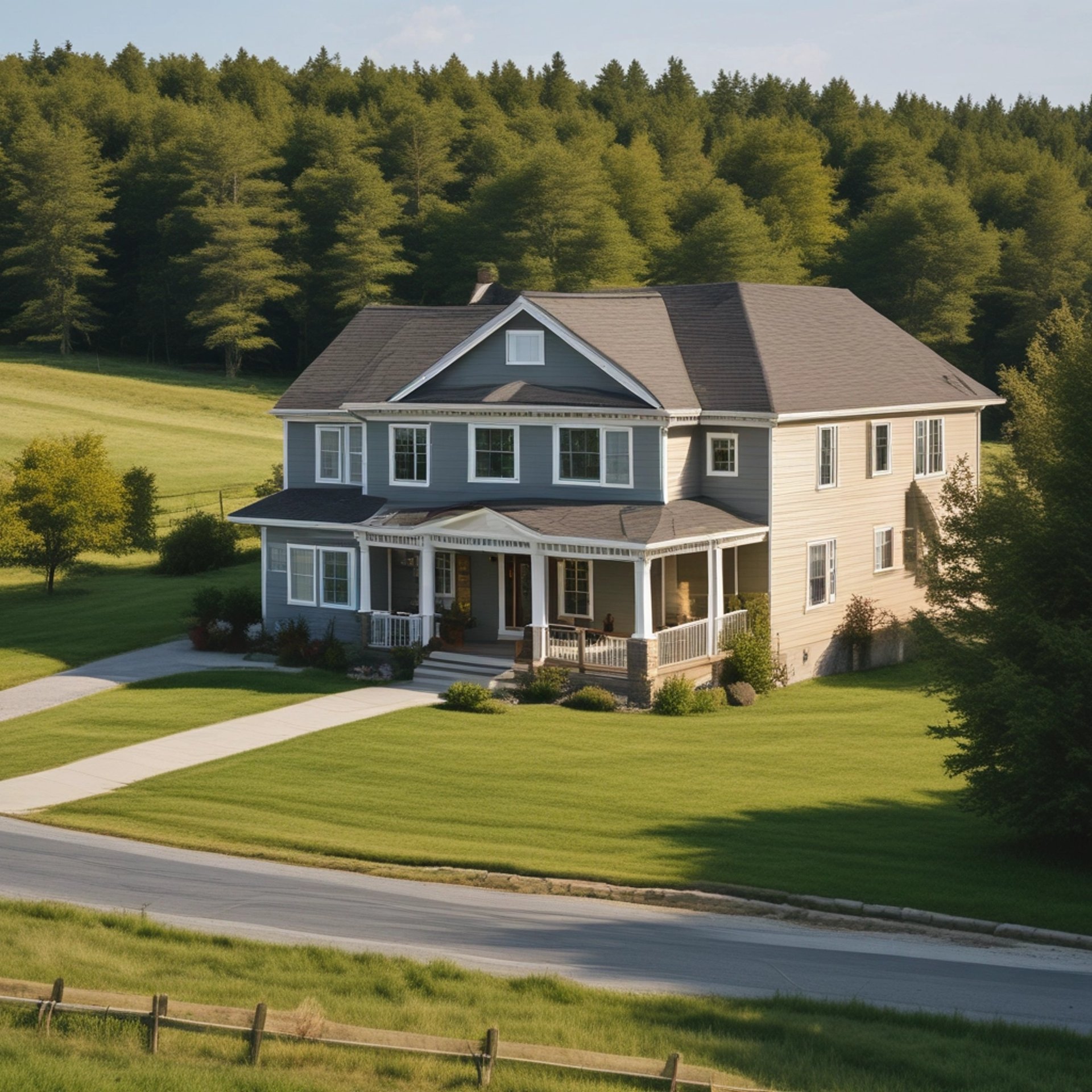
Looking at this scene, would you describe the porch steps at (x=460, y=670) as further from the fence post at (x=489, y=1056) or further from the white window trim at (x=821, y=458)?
the fence post at (x=489, y=1056)

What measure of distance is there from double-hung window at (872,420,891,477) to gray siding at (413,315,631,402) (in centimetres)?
766

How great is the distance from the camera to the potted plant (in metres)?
38.7

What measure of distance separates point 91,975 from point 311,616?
1018 inches

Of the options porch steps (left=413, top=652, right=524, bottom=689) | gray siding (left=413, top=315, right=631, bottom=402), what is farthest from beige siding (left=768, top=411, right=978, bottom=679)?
porch steps (left=413, top=652, right=524, bottom=689)

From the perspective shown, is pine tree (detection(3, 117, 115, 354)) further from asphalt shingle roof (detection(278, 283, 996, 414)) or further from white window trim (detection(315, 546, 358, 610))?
white window trim (detection(315, 546, 358, 610))

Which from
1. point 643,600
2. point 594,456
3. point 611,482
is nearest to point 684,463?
point 611,482

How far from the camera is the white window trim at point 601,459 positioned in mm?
37000

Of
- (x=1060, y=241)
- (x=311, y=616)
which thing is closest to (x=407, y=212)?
(x=1060, y=241)

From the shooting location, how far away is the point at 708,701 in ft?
112

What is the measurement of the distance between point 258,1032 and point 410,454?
93.7 ft

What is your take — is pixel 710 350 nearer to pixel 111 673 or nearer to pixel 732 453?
pixel 732 453

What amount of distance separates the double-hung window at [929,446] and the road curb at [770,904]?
24632 millimetres

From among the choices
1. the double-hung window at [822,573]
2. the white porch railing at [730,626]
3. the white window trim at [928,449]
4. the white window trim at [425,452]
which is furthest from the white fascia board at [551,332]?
the white window trim at [928,449]

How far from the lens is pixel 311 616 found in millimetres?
40906
